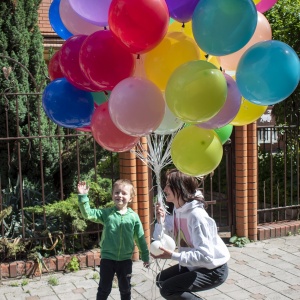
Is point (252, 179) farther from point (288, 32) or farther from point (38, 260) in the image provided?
point (38, 260)

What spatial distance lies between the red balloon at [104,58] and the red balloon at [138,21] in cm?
11

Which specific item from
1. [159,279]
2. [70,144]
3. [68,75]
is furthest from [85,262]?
[68,75]

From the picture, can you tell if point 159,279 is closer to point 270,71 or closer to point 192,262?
point 192,262

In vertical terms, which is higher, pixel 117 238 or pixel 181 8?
pixel 181 8

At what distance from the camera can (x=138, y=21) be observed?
2.77m

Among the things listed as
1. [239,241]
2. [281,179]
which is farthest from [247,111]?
[281,179]

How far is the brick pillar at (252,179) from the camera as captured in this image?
6629mm

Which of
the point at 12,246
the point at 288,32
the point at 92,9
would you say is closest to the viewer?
the point at 92,9

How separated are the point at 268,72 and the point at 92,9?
111cm

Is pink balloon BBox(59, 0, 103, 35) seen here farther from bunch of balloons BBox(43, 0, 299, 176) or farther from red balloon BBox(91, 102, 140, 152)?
red balloon BBox(91, 102, 140, 152)

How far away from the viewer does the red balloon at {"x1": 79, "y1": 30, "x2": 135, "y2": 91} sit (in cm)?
295

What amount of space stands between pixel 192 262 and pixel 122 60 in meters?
1.42

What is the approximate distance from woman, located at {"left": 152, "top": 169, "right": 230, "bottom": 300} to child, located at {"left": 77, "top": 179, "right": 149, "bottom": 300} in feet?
1.77

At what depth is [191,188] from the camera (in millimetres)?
3697
